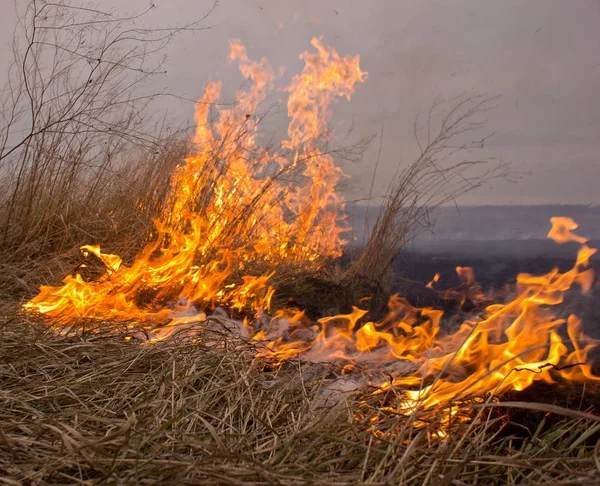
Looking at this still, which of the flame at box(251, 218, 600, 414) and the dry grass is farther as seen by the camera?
the flame at box(251, 218, 600, 414)

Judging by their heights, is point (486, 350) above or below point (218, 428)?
above

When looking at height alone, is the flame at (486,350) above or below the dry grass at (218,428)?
above

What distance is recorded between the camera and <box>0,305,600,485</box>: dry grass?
1.14 meters

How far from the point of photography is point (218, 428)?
1.42m

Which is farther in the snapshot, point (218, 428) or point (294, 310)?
point (294, 310)

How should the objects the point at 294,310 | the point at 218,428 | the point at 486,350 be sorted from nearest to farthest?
the point at 218,428
the point at 486,350
the point at 294,310

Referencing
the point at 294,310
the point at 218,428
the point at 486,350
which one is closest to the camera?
the point at 218,428

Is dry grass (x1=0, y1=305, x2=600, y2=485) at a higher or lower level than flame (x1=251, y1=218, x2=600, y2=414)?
lower

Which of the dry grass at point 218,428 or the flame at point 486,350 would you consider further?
the flame at point 486,350

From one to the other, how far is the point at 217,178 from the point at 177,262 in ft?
3.88

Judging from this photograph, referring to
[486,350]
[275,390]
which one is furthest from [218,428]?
[486,350]

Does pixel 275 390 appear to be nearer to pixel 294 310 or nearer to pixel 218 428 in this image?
pixel 218 428

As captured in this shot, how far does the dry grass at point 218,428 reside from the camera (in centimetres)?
114

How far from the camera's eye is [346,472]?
4.12 feet
